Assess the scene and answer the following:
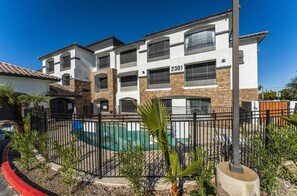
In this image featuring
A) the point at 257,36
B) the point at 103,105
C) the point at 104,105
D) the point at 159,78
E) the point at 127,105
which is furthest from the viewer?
the point at 103,105

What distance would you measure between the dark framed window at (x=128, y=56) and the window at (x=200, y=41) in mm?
8040

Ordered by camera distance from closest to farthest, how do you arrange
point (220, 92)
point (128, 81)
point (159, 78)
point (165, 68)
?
point (220, 92) < point (165, 68) < point (159, 78) < point (128, 81)

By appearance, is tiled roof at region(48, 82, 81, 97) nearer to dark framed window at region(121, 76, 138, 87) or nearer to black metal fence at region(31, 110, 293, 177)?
dark framed window at region(121, 76, 138, 87)

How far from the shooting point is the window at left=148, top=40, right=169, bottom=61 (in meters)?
18.6

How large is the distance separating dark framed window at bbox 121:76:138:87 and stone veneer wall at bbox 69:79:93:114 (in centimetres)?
577

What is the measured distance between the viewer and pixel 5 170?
4.50m

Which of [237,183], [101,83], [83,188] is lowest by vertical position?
[83,188]

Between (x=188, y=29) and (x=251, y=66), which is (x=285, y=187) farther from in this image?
(x=188, y=29)

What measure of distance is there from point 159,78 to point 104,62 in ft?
33.7

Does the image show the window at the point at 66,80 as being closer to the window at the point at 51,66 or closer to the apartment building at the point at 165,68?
the apartment building at the point at 165,68

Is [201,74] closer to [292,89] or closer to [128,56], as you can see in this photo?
[128,56]

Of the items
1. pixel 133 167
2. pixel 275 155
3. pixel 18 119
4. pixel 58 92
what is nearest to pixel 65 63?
pixel 58 92

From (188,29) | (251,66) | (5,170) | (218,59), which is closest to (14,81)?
(5,170)

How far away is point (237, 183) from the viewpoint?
2902 millimetres
